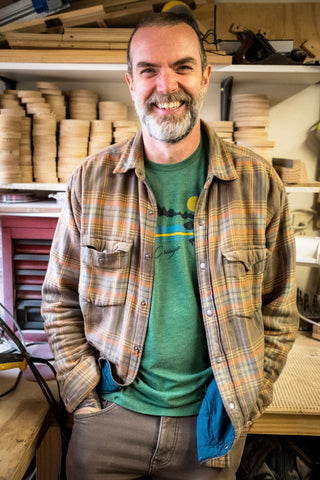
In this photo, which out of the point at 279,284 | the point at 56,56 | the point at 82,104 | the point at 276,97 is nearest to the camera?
the point at 279,284

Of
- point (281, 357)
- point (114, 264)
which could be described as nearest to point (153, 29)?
point (114, 264)

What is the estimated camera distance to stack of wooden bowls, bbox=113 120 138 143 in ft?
6.17

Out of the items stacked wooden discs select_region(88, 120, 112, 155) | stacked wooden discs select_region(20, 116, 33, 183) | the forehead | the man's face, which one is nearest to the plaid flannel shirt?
the man's face

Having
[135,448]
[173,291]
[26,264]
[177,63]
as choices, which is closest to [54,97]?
[26,264]

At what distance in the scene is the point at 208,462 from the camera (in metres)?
1.23

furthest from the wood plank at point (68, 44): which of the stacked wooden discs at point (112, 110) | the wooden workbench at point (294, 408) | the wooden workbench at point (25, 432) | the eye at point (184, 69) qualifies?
the wooden workbench at point (294, 408)

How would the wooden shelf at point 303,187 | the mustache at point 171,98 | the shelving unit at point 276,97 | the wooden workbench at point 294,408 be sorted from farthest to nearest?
the shelving unit at point 276,97 → the wooden shelf at point 303,187 → the wooden workbench at point 294,408 → the mustache at point 171,98

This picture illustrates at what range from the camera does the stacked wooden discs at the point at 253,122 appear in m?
1.86

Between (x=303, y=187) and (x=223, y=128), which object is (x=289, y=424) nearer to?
(x=303, y=187)

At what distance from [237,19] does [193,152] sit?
1.00 metres

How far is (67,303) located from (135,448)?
47cm

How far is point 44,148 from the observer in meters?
1.89

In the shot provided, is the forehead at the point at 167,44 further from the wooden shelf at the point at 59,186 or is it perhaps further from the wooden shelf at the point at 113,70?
the wooden shelf at the point at 59,186

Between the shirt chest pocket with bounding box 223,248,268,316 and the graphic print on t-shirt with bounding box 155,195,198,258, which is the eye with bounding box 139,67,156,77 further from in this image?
the shirt chest pocket with bounding box 223,248,268,316
